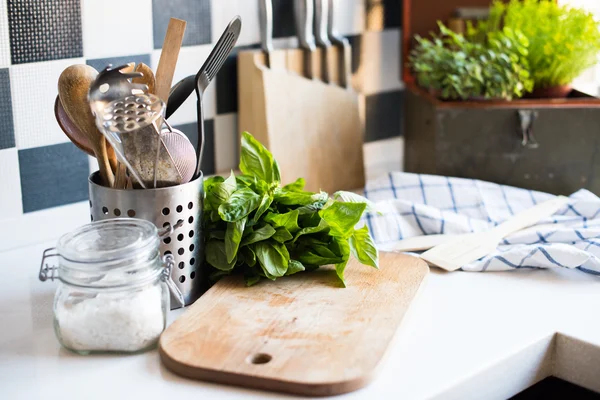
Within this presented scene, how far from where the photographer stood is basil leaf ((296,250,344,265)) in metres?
1.00

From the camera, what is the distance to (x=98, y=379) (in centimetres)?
81

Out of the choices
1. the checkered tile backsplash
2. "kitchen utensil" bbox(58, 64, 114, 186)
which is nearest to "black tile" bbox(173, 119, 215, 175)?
the checkered tile backsplash

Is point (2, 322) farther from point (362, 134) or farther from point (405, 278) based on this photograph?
point (362, 134)

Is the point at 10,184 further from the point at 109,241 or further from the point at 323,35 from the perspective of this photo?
the point at 323,35

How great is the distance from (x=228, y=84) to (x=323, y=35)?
20 cm

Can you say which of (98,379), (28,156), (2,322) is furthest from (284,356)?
(28,156)

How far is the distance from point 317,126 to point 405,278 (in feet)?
1.59

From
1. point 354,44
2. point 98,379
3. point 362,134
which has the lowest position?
point 98,379

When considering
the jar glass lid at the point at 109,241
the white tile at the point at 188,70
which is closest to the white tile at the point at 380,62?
the white tile at the point at 188,70

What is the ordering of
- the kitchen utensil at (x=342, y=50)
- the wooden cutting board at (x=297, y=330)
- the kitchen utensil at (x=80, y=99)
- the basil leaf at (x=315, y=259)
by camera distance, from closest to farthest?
1. the wooden cutting board at (x=297, y=330)
2. the kitchen utensil at (x=80, y=99)
3. the basil leaf at (x=315, y=259)
4. the kitchen utensil at (x=342, y=50)

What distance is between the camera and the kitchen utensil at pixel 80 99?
89 centimetres

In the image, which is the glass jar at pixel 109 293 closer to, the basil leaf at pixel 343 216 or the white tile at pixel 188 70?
the basil leaf at pixel 343 216

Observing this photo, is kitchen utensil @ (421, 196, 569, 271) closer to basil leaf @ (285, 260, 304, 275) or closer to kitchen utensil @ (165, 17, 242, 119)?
basil leaf @ (285, 260, 304, 275)

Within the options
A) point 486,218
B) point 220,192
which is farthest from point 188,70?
point 486,218
